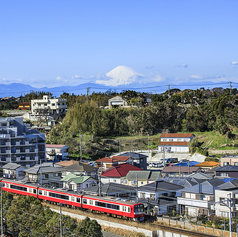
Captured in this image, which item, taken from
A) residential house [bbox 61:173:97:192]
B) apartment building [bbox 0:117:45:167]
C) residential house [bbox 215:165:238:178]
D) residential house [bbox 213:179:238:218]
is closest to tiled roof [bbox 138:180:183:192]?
residential house [bbox 213:179:238:218]

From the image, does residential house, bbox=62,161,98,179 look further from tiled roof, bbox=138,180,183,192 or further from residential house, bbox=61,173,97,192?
tiled roof, bbox=138,180,183,192

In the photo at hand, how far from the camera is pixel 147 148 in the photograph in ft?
121

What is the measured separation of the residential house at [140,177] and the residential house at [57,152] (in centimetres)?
1228

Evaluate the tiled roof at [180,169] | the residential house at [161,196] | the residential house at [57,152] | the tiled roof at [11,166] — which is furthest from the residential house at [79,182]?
the residential house at [57,152]

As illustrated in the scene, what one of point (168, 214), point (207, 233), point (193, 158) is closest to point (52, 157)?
point (193, 158)

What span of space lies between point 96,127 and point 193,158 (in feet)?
43.6

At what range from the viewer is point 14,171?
2606 centimetres

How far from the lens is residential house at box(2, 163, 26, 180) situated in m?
26.0

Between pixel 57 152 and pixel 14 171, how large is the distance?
770 centimetres

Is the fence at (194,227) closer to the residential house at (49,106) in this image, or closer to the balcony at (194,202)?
the balcony at (194,202)

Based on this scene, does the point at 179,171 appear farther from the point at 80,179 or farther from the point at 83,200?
the point at 83,200

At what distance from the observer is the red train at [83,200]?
15.8 meters

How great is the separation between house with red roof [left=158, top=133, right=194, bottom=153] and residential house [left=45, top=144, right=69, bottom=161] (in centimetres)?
888

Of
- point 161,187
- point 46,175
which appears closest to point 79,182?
point 46,175
